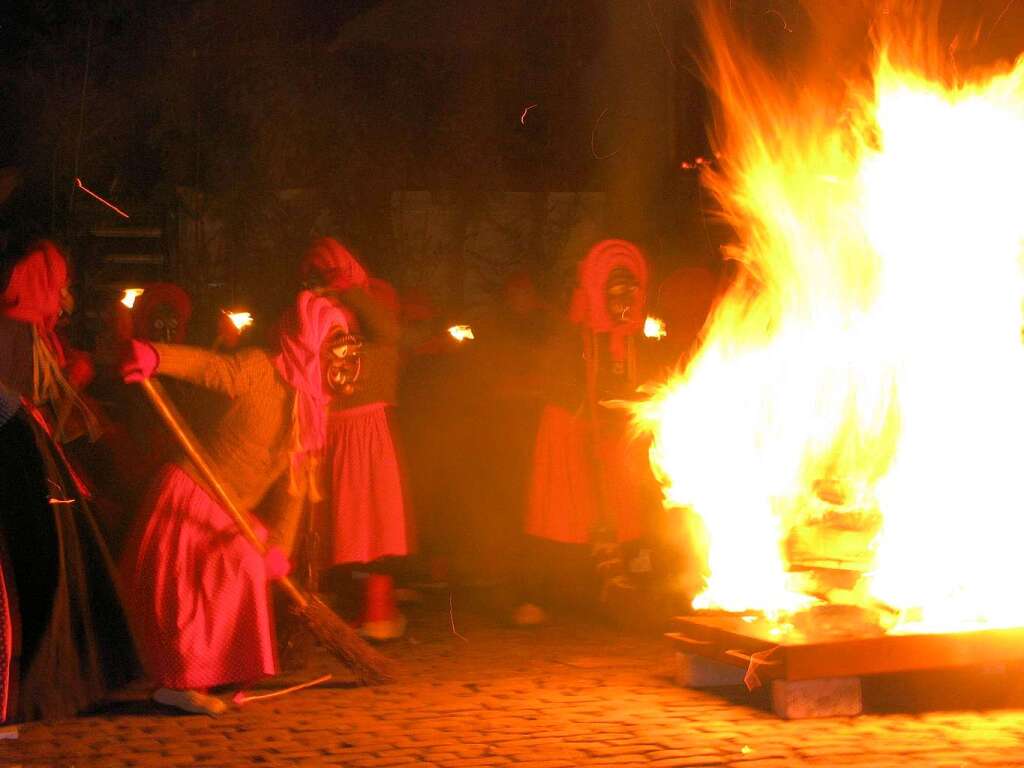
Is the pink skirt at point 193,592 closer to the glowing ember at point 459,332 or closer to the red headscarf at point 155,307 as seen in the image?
the red headscarf at point 155,307

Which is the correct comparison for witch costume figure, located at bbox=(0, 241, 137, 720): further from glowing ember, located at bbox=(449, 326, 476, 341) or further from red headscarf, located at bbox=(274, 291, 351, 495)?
glowing ember, located at bbox=(449, 326, 476, 341)

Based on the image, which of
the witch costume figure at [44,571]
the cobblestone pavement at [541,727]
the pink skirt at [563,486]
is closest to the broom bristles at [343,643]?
the cobblestone pavement at [541,727]

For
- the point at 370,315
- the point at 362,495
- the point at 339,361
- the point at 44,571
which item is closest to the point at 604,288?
the point at 370,315

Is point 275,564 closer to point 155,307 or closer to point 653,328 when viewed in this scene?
point 653,328

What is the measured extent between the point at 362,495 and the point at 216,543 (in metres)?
1.93

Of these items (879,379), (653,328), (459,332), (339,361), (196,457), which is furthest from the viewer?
(459,332)

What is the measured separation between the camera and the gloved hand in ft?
22.0

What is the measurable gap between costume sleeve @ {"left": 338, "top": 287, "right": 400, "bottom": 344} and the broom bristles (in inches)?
72.3

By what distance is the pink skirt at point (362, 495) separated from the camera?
900cm

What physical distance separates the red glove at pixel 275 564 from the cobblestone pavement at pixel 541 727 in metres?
0.59

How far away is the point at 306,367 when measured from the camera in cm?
757

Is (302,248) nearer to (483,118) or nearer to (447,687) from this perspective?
(483,118)

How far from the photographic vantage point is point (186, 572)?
712cm

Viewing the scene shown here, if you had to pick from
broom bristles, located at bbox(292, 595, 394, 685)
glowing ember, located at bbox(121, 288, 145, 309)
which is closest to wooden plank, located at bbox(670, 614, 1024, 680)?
broom bristles, located at bbox(292, 595, 394, 685)
